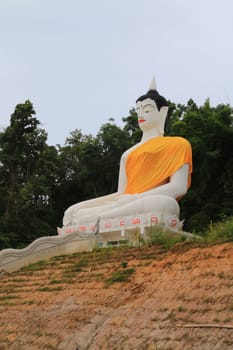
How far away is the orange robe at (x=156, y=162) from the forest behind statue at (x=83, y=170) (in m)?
4.28

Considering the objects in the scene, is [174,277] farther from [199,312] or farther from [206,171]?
[206,171]

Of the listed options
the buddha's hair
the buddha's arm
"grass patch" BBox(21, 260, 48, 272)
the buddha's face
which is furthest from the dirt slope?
the buddha's hair

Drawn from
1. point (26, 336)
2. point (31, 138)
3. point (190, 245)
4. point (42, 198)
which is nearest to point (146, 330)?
point (26, 336)

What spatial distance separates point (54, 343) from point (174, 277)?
77.0 inches

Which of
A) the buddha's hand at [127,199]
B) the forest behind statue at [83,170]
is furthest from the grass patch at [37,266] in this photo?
the forest behind statue at [83,170]

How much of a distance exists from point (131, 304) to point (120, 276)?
1.36 meters

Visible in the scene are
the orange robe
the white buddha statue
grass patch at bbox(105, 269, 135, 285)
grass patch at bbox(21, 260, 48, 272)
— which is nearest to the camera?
grass patch at bbox(105, 269, 135, 285)

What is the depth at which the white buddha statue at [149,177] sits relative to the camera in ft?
49.6

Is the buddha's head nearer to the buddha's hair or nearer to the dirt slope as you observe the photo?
the buddha's hair

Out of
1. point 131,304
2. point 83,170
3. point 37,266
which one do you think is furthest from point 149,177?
point 83,170

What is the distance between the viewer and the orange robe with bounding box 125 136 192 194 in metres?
16.1

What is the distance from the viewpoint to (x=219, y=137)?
74.1ft

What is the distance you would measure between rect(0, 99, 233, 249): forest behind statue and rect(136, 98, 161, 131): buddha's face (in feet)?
13.9

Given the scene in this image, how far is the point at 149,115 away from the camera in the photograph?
685 inches
